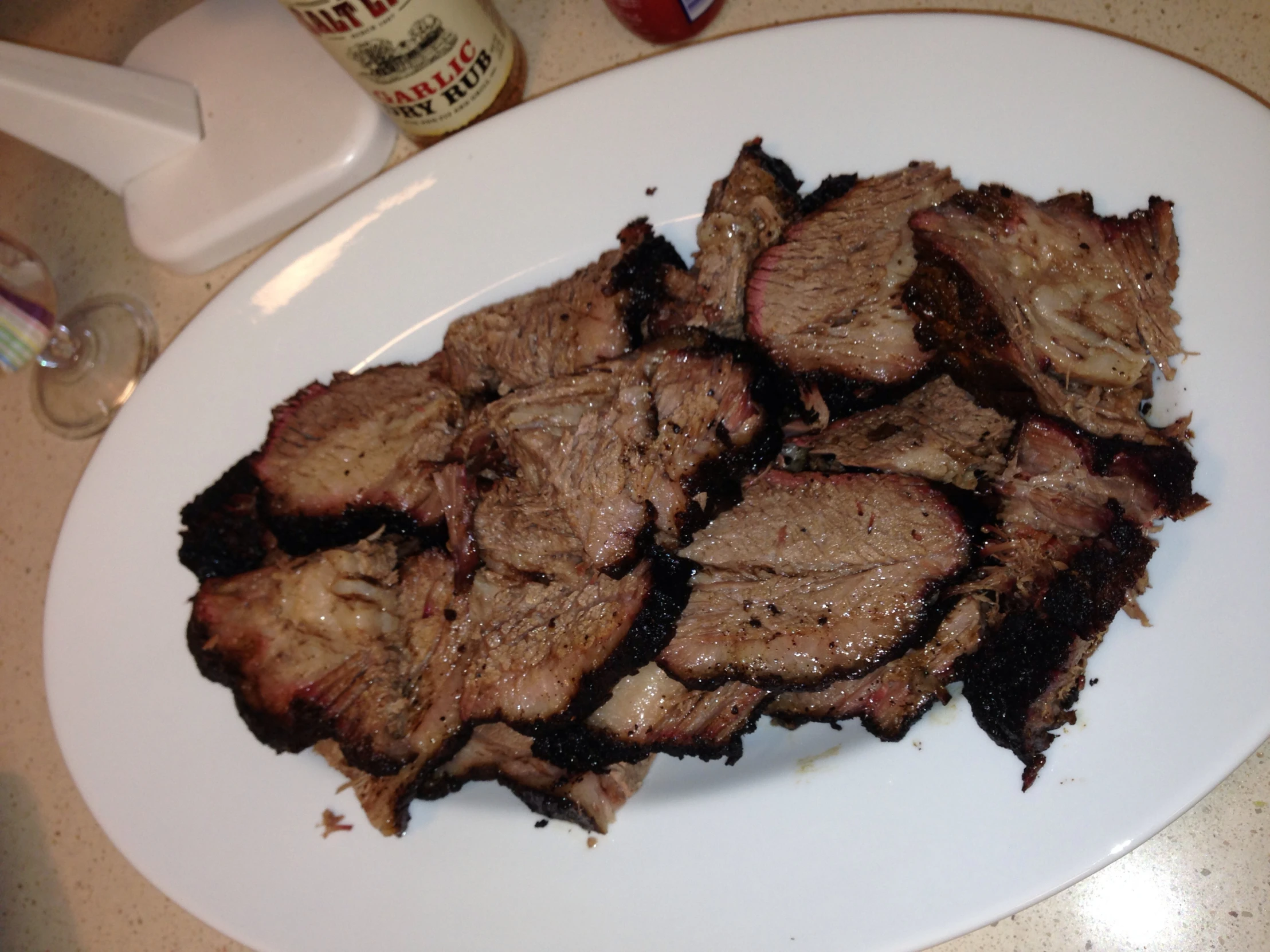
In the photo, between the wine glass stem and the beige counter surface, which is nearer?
the beige counter surface

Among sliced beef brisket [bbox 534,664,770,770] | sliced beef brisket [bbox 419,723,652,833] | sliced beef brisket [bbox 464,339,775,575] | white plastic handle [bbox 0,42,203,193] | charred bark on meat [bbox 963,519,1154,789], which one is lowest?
sliced beef brisket [bbox 419,723,652,833]

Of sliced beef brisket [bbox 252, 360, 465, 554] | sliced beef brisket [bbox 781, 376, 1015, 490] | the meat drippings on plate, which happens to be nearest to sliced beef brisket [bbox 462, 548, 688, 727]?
the meat drippings on plate

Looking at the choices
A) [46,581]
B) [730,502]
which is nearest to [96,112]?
[46,581]

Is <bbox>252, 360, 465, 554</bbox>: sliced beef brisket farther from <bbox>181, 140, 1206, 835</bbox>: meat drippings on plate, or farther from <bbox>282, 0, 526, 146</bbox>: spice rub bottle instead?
<bbox>282, 0, 526, 146</bbox>: spice rub bottle

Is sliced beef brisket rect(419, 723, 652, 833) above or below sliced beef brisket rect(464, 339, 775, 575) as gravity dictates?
below

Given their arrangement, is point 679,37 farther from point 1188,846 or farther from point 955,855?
point 1188,846

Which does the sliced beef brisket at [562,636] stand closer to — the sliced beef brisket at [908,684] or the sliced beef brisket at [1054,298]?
the sliced beef brisket at [908,684]
